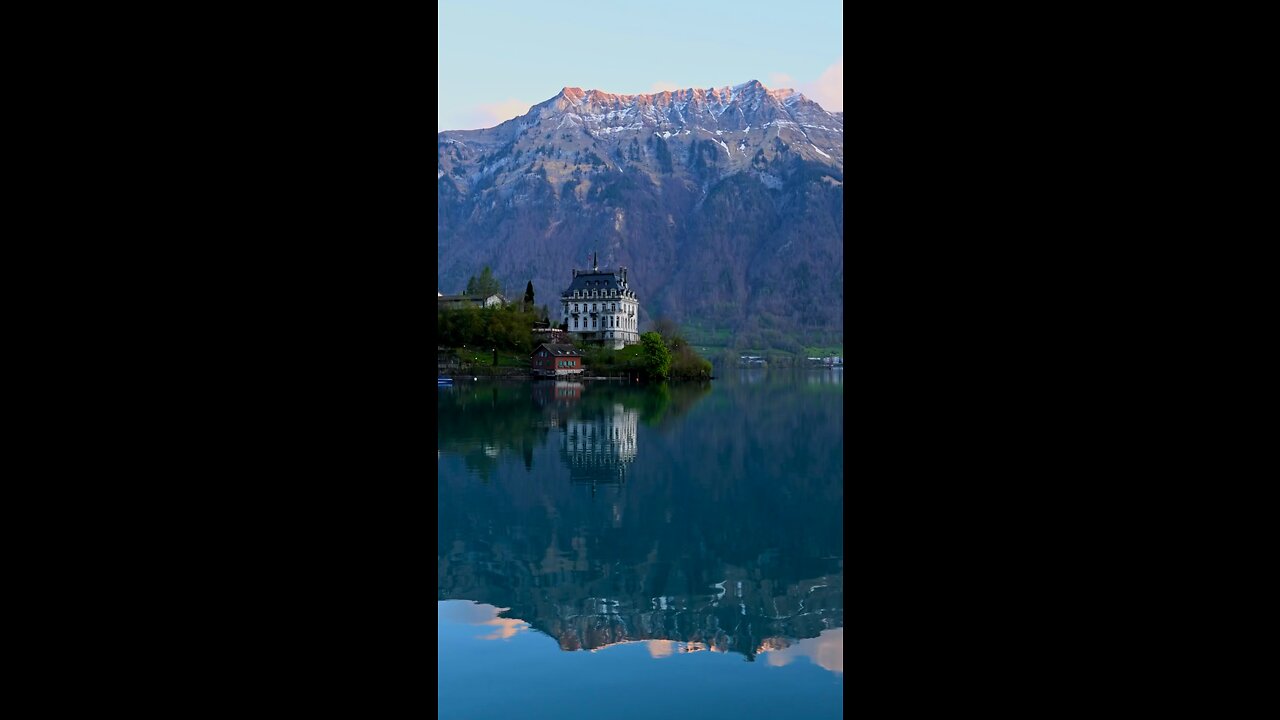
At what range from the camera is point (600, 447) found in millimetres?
27016

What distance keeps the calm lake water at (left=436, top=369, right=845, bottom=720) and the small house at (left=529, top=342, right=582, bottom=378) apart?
8944 mm

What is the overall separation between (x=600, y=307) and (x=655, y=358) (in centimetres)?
1272

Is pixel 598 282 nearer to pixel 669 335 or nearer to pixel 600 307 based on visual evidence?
pixel 600 307

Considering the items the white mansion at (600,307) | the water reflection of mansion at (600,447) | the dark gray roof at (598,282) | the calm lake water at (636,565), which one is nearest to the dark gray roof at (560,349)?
the calm lake water at (636,565)

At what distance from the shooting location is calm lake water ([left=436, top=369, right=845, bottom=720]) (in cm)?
845

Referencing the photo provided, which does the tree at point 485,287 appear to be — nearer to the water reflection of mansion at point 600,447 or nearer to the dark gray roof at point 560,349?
the dark gray roof at point 560,349

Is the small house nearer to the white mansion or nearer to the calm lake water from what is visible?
the calm lake water

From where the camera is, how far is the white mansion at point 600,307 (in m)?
57.2

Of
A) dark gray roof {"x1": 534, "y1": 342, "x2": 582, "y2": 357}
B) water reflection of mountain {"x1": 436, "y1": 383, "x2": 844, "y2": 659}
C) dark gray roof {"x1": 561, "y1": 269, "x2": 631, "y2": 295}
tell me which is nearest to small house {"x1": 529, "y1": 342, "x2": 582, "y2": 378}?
dark gray roof {"x1": 534, "y1": 342, "x2": 582, "y2": 357}

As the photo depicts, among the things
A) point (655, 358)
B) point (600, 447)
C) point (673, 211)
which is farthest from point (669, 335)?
point (673, 211)

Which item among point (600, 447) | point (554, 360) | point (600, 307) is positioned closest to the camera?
point (600, 447)
